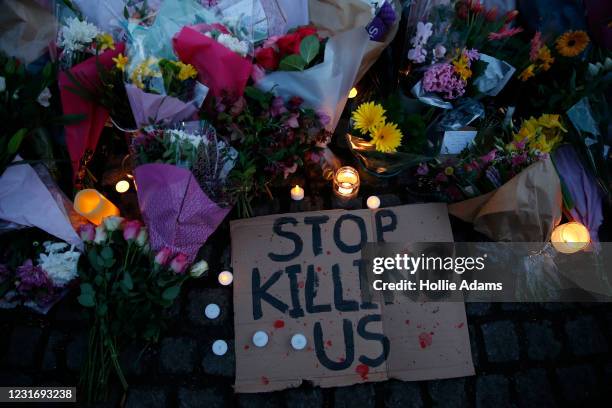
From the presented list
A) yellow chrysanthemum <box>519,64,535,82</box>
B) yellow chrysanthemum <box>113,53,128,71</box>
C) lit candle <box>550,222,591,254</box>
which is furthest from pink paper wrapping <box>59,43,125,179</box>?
lit candle <box>550,222,591,254</box>

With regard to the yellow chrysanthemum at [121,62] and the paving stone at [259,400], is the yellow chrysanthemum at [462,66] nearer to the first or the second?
the yellow chrysanthemum at [121,62]

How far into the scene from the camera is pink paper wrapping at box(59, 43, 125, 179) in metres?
2.08

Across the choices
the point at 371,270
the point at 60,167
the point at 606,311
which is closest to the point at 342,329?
the point at 371,270

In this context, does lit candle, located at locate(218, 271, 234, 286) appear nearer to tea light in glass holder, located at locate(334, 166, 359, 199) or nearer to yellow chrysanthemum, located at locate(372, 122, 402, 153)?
tea light in glass holder, located at locate(334, 166, 359, 199)

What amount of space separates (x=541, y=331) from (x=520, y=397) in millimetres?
373

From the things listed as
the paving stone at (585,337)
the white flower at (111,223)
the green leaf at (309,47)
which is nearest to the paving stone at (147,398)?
the white flower at (111,223)

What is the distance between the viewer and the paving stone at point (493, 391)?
2199mm

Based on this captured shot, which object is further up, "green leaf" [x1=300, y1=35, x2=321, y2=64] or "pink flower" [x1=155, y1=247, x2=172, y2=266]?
"green leaf" [x1=300, y1=35, x2=321, y2=64]

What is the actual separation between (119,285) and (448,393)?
5.62ft

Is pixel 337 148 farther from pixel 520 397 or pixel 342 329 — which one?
pixel 520 397

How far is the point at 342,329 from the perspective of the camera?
226cm

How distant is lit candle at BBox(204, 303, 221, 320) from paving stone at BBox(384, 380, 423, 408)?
3.13ft

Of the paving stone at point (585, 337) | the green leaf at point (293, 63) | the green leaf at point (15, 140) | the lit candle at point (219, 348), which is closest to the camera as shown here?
the green leaf at point (15, 140)

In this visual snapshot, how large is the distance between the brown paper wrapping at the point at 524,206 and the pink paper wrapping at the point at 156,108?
1.57 m
